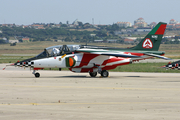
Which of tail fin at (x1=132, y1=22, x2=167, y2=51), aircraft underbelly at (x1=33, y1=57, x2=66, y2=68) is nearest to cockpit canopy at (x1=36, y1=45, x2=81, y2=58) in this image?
aircraft underbelly at (x1=33, y1=57, x2=66, y2=68)

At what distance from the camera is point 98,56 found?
29.5 meters

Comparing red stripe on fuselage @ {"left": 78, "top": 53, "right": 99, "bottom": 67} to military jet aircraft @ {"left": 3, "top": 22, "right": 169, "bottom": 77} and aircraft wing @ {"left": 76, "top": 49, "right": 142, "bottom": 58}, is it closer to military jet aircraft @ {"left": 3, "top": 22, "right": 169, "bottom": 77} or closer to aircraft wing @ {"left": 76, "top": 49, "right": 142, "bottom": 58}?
military jet aircraft @ {"left": 3, "top": 22, "right": 169, "bottom": 77}

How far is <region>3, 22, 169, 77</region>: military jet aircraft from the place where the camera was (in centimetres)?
2830

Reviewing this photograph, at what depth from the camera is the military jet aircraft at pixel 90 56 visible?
28.3m

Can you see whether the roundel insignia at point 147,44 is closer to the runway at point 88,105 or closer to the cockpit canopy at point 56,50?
the cockpit canopy at point 56,50

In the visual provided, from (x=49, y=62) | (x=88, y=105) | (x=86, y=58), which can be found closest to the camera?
(x=88, y=105)

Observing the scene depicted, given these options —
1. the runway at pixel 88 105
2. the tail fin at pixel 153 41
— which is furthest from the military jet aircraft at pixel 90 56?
the runway at pixel 88 105

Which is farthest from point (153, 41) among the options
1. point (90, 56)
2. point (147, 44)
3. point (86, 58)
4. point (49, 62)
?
point (49, 62)

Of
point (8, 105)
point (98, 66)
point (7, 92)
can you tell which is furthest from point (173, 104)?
point (98, 66)

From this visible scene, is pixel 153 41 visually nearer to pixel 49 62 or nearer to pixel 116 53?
pixel 116 53

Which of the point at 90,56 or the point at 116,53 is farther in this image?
the point at 90,56

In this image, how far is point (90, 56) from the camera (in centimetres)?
2945

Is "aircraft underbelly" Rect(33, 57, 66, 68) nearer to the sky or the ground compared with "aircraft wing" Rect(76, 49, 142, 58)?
nearer to the ground

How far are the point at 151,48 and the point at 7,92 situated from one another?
16.6 m
